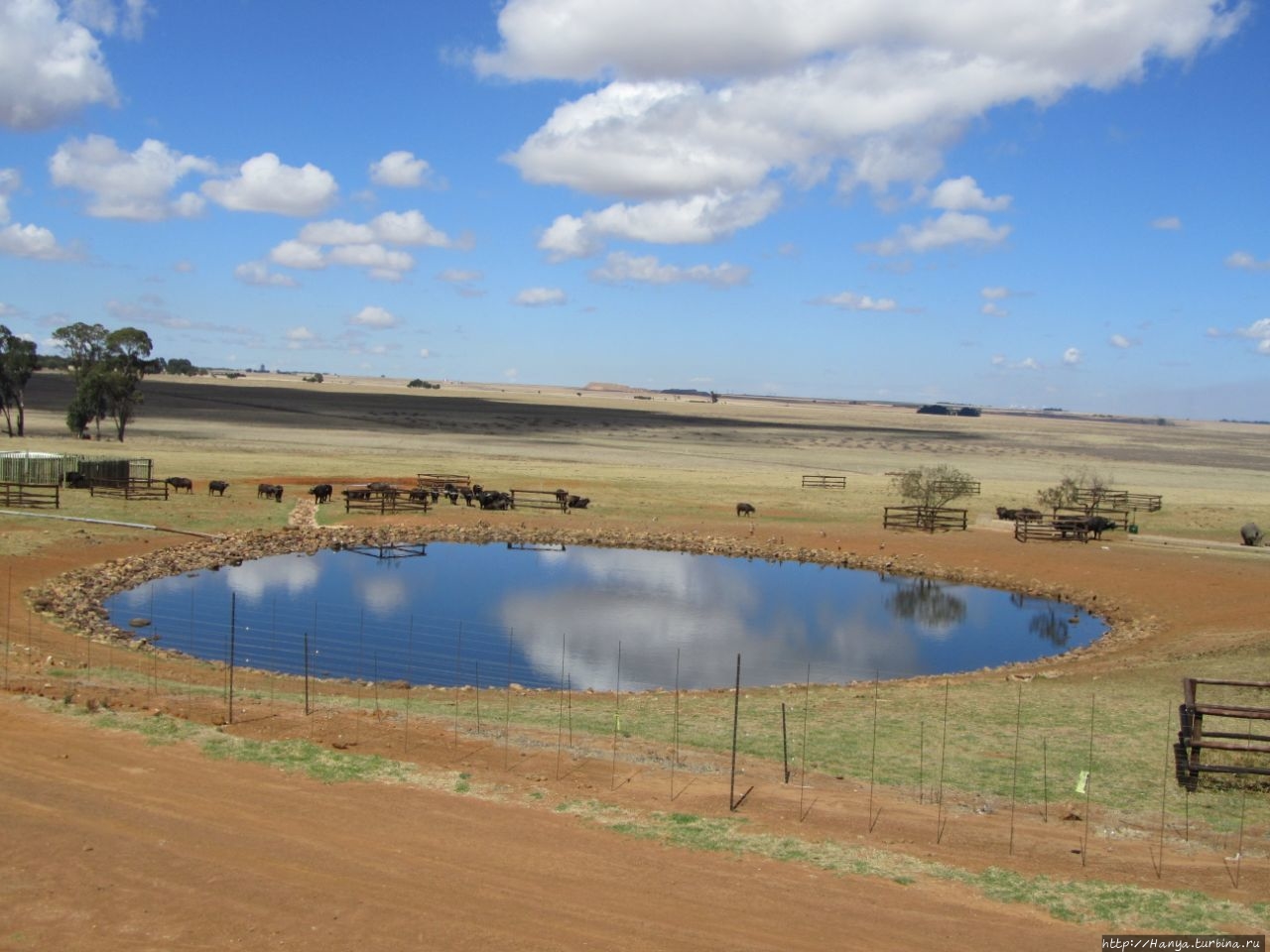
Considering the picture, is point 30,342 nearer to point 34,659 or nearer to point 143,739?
point 34,659

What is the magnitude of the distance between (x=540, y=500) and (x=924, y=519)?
19.0 meters

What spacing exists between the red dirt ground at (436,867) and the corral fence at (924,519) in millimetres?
36381

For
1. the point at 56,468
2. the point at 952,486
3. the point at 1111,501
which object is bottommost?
the point at 56,468

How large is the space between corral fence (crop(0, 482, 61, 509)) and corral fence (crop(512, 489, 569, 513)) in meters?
19.4

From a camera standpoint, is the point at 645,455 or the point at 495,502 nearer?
the point at 495,502

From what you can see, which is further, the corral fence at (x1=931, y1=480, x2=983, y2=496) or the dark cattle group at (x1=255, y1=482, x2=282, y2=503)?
the corral fence at (x1=931, y1=480, x2=983, y2=496)

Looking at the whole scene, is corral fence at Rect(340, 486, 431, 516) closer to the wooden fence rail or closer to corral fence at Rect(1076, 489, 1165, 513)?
corral fence at Rect(1076, 489, 1165, 513)

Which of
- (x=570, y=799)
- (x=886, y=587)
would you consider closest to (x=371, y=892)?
(x=570, y=799)

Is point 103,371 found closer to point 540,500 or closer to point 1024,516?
point 540,500

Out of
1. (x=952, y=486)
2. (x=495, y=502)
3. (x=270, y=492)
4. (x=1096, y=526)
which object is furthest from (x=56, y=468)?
(x=1096, y=526)

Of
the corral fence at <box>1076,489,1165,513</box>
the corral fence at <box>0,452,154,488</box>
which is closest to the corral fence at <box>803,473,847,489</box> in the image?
the corral fence at <box>1076,489,1165,513</box>

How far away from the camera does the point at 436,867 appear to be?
35.8ft

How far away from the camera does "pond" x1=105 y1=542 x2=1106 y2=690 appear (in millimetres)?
25625

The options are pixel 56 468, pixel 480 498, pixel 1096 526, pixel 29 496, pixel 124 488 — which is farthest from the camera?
pixel 480 498
